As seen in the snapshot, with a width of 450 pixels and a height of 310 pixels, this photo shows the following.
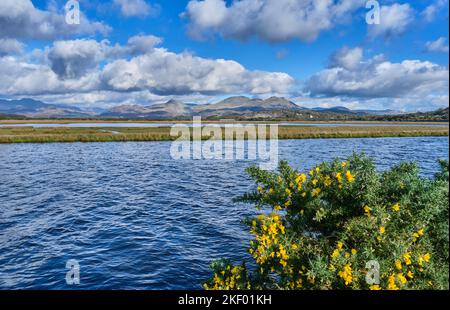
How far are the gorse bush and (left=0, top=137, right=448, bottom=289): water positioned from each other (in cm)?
741

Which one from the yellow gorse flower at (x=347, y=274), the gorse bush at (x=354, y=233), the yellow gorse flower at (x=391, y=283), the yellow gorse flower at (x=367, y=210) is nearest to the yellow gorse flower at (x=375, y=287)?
the gorse bush at (x=354, y=233)

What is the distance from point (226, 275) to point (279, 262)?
5.98ft

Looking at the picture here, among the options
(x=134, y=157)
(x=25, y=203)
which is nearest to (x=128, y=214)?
(x=25, y=203)

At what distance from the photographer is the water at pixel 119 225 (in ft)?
53.6

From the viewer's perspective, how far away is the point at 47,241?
20.4 m

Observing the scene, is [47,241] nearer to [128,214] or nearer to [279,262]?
[128,214]

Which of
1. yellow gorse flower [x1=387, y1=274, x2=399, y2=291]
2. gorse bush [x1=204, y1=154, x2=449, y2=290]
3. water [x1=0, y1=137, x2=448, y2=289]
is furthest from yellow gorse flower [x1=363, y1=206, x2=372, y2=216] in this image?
water [x1=0, y1=137, x2=448, y2=289]

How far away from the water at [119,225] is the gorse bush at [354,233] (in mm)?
7413

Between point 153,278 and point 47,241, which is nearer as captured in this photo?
point 153,278

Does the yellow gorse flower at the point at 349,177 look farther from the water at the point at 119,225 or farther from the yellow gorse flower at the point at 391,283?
the water at the point at 119,225

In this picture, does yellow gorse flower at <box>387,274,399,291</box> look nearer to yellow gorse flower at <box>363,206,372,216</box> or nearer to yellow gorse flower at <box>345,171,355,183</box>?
yellow gorse flower at <box>363,206,372,216</box>

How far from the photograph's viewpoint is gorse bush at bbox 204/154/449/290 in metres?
7.91
